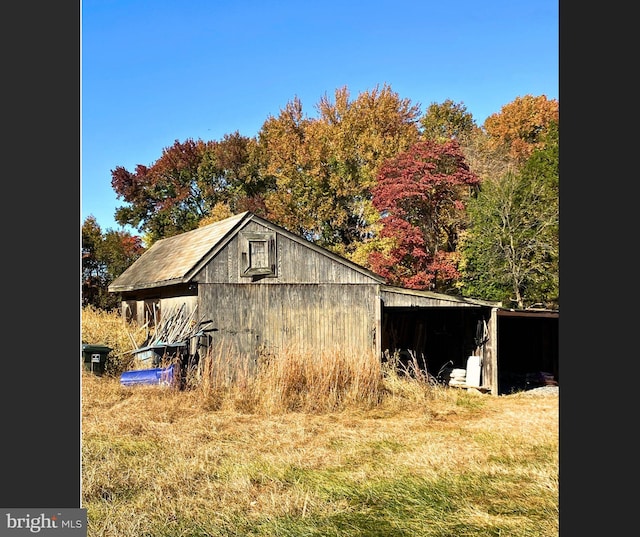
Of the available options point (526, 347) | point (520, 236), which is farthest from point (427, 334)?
point (520, 236)

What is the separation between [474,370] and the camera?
13836 millimetres

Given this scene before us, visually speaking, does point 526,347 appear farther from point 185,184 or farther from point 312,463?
point 185,184

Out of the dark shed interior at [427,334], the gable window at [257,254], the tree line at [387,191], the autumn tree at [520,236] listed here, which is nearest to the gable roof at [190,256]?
the gable window at [257,254]

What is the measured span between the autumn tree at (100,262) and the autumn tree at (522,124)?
1621 centimetres

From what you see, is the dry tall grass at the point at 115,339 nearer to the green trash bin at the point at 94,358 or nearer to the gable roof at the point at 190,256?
the green trash bin at the point at 94,358

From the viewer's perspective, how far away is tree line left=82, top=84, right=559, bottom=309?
19234 mm

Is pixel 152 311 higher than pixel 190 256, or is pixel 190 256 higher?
pixel 190 256

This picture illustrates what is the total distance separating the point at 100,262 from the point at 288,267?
13819mm

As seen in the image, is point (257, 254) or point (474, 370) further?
point (474, 370)

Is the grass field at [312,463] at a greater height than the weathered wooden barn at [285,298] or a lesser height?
lesser

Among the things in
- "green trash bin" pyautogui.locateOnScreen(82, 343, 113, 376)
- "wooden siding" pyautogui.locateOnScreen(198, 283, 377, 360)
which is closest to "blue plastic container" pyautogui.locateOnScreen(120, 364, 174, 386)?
"green trash bin" pyautogui.locateOnScreen(82, 343, 113, 376)

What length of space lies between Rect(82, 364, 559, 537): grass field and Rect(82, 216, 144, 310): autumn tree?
1305 centimetres

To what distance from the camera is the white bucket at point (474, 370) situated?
45.1ft
